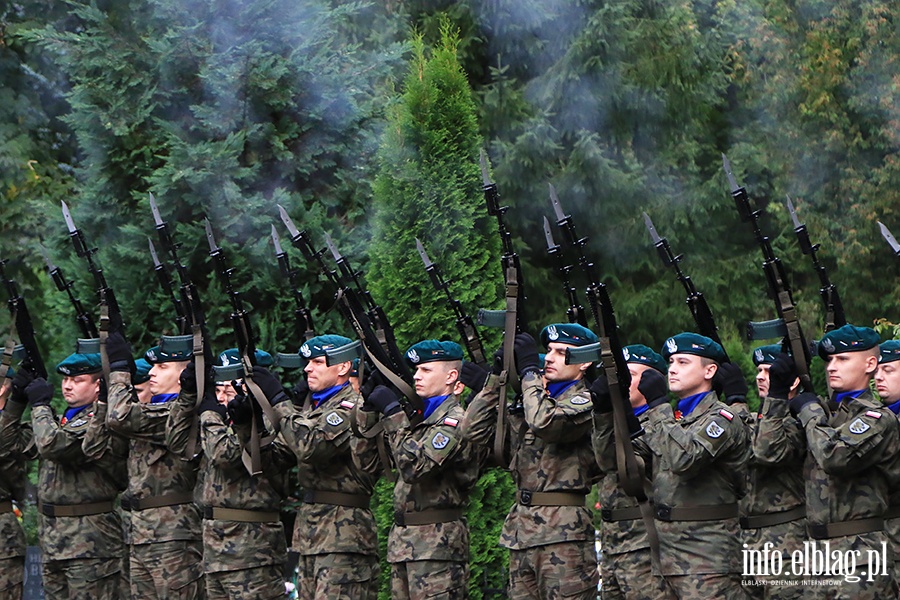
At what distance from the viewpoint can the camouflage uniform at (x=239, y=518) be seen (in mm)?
8055

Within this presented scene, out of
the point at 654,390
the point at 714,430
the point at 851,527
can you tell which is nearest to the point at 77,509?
the point at 654,390

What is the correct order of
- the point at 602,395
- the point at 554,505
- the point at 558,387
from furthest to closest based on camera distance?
the point at 558,387, the point at 554,505, the point at 602,395

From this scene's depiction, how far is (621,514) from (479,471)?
0.86m

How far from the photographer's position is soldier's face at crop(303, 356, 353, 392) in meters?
8.03

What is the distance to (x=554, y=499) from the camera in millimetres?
7371

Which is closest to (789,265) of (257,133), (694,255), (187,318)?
(694,255)

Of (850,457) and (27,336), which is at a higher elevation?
(27,336)

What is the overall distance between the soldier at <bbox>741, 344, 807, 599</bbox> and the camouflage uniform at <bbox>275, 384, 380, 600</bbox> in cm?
215

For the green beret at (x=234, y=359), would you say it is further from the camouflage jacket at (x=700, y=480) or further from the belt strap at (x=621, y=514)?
the camouflage jacket at (x=700, y=480)

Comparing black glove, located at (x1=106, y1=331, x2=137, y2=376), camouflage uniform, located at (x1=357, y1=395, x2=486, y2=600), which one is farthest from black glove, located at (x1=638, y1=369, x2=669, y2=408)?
black glove, located at (x1=106, y1=331, x2=137, y2=376)

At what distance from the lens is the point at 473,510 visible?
968 cm

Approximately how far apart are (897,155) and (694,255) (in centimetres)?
332

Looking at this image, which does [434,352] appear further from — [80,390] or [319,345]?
[80,390]

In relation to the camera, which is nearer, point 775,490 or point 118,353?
point 775,490
